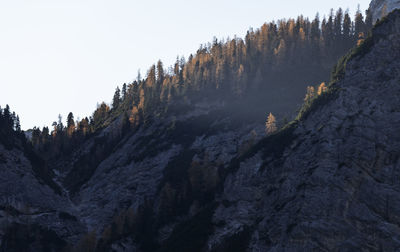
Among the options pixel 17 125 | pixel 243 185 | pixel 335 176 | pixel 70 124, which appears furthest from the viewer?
pixel 70 124

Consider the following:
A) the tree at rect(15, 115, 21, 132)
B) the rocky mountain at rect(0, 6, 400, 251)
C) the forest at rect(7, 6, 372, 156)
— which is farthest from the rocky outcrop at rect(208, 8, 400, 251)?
the tree at rect(15, 115, 21, 132)

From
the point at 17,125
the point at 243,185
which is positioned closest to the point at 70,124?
the point at 17,125

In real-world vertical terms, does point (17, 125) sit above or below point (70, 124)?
above

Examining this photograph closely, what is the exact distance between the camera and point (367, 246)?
198 ft

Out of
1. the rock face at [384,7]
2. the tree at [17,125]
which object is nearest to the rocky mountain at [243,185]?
the tree at [17,125]

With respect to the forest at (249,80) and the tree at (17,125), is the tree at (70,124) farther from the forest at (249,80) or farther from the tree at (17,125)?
the tree at (17,125)

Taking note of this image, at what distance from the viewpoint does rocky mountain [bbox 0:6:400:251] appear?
2611 inches

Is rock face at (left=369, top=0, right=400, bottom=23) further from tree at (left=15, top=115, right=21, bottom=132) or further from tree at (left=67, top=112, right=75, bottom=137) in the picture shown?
tree at (left=15, top=115, right=21, bottom=132)

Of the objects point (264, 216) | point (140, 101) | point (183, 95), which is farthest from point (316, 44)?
point (264, 216)

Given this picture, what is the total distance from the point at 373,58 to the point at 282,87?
59514 mm

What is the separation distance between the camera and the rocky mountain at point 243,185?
66.3 meters

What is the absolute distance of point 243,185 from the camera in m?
85.8

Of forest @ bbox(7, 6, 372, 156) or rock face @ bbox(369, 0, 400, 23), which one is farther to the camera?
rock face @ bbox(369, 0, 400, 23)

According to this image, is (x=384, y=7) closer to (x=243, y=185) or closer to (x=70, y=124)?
(x=243, y=185)
